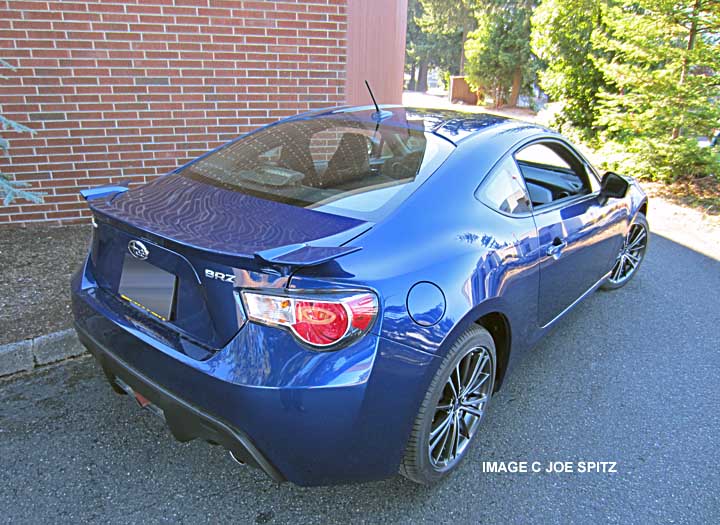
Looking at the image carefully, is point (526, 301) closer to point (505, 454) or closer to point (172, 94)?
point (505, 454)

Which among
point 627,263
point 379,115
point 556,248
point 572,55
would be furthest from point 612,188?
point 572,55

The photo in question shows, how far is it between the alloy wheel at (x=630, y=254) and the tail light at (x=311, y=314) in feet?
10.9

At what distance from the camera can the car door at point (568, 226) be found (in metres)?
3.02

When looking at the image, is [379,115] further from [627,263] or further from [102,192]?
[627,263]

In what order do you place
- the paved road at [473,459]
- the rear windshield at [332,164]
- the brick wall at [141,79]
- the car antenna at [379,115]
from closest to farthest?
the paved road at [473,459]
the rear windshield at [332,164]
the car antenna at [379,115]
the brick wall at [141,79]

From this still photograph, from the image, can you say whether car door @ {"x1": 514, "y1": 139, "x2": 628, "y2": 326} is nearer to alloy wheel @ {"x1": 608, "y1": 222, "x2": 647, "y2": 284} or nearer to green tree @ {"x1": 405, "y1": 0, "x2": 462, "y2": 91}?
alloy wheel @ {"x1": 608, "y1": 222, "x2": 647, "y2": 284}

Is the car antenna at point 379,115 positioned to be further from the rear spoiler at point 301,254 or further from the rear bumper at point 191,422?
the rear bumper at point 191,422

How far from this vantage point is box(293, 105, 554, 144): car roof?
293 centimetres

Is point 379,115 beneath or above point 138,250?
above

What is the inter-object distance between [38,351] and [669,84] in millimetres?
8712

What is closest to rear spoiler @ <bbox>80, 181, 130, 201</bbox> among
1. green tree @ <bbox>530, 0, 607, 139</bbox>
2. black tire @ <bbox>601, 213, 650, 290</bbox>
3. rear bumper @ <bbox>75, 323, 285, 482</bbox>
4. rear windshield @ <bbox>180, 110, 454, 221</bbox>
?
rear windshield @ <bbox>180, 110, 454, 221</bbox>

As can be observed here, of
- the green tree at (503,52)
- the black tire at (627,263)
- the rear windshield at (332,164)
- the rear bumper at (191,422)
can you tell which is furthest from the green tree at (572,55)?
the rear bumper at (191,422)

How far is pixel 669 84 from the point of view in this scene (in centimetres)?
804

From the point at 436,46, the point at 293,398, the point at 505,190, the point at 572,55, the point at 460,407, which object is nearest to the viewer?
the point at 293,398
